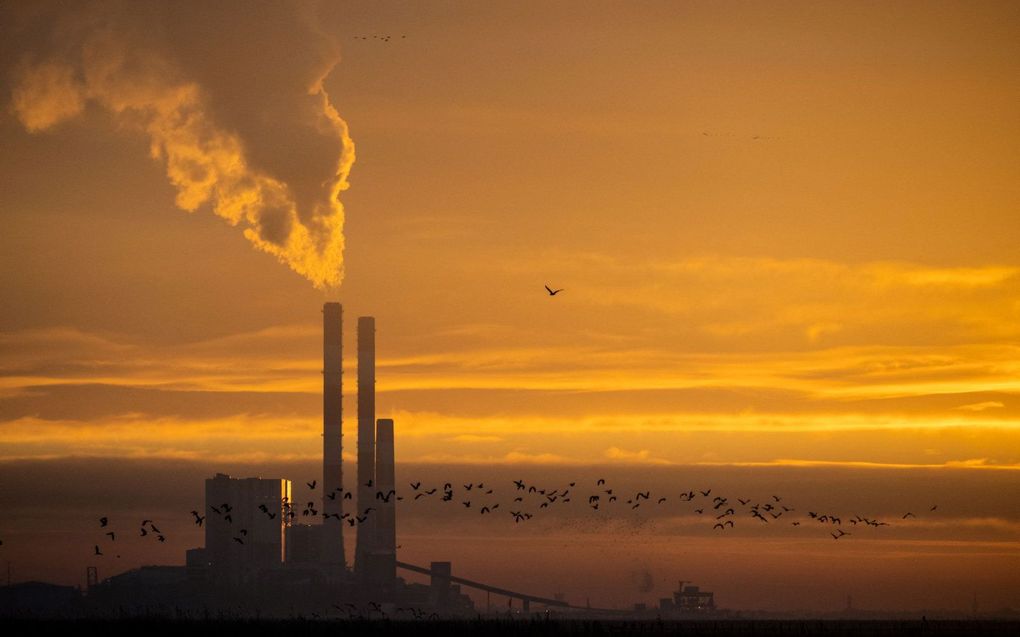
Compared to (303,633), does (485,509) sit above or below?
above

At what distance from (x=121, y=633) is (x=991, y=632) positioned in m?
50.9

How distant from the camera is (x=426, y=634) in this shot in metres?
79.0

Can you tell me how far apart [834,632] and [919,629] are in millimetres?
9792

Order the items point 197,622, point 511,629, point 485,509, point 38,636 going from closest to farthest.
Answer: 1. point 38,636
2. point 511,629
3. point 197,622
4. point 485,509

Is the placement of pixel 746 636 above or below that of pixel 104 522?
below

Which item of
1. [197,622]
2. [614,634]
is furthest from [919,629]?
[197,622]

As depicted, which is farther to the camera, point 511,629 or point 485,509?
point 485,509

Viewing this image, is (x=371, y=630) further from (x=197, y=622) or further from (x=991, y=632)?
(x=991, y=632)

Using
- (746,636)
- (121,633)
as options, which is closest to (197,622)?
(121,633)

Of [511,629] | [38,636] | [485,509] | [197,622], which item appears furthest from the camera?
[485,509]

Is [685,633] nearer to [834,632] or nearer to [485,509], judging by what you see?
[834,632]

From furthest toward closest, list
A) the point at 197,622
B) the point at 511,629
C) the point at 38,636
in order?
1. the point at 197,622
2. the point at 511,629
3. the point at 38,636

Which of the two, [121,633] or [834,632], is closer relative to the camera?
[121,633]

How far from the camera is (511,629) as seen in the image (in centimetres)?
8281
